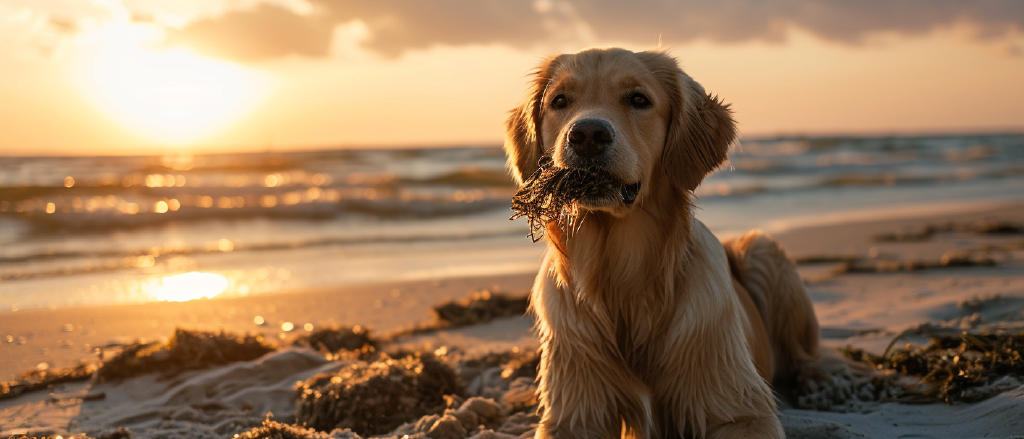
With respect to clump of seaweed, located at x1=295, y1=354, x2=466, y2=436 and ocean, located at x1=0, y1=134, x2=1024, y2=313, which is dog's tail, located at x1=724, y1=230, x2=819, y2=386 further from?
clump of seaweed, located at x1=295, y1=354, x2=466, y2=436

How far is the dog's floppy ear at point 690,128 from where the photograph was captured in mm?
3570

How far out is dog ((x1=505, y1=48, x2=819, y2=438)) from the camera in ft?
11.5

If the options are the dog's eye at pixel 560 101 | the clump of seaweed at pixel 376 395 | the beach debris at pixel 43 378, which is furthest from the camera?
the beach debris at pixel 43 378

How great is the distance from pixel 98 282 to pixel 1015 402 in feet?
29.2

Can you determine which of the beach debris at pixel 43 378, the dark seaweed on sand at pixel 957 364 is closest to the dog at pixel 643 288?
the dark seaweed on sand at pixel 957 364

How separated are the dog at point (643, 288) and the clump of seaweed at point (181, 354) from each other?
2.84 m

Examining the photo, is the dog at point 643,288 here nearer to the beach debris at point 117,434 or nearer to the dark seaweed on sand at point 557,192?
the dark seaweed on sand at point 557,192

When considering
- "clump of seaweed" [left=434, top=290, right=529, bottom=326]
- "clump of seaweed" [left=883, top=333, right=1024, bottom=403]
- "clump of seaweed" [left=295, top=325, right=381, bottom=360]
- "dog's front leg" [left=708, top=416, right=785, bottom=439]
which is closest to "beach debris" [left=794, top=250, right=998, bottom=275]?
"clump of seaweed" [left=883, top=333, right=1024, bottom=403]

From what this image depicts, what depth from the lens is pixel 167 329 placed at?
6742 millimetres

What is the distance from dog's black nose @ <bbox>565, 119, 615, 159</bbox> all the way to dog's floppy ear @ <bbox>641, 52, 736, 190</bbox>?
0.46 m

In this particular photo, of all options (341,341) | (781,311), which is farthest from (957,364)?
(341,341)

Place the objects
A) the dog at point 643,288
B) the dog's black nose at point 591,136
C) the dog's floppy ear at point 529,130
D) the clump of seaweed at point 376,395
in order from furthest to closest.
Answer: the clump of seaweed at point 376,395 < the dog's floppy ear at point 529,130 < the dog at point 643,288 < the dog's black nose at point 591,136

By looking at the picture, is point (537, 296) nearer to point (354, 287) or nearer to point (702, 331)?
point (702, 331)

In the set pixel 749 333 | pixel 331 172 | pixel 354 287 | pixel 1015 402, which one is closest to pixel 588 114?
pixel 749 333
